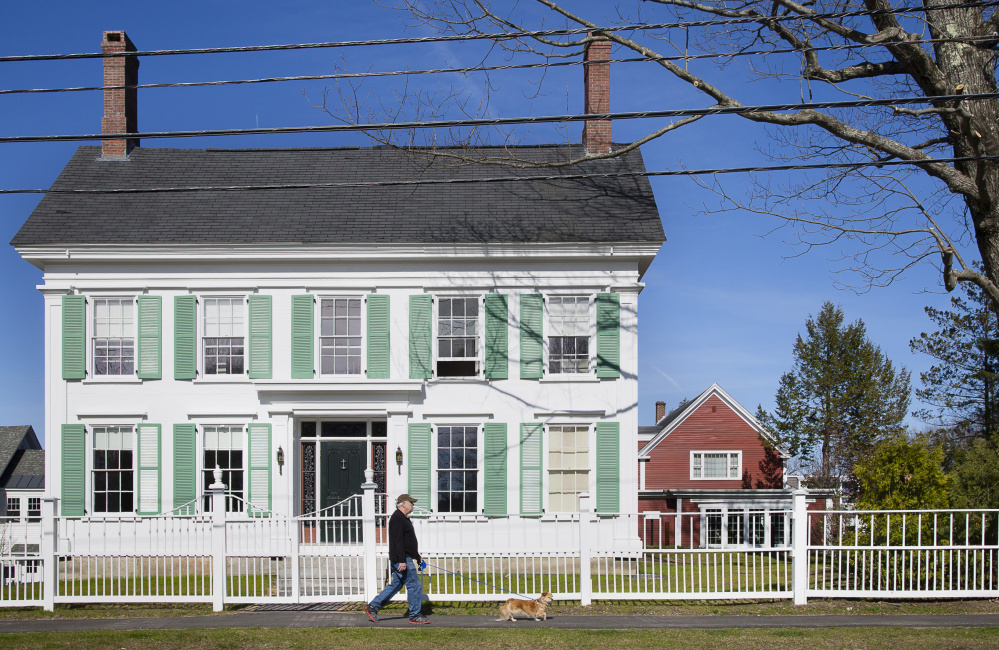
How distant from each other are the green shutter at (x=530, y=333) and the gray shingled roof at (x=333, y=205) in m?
1.18

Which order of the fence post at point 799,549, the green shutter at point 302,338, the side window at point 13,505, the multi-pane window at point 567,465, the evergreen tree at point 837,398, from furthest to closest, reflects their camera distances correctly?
the side window at point 13,505, the evergreen tree at point 837,398, the green shutter at point 302,338, the multi-pane window at point 567,465, the fence post at point 799,549

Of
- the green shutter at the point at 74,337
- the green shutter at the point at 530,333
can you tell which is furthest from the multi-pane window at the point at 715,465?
the green shutter at the point at 74,337

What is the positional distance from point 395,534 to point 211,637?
2431 millimetres

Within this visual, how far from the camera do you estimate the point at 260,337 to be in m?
17.1

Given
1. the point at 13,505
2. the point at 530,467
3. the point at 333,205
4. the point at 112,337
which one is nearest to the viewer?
the point at 530,467

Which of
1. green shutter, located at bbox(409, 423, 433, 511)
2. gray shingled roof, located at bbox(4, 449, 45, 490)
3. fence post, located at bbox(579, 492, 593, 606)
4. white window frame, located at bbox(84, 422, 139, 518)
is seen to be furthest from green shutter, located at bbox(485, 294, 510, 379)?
gray shingled roof, located at bbox(4, 449, 45, 490)

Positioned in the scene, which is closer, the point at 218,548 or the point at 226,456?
the point at 218,548

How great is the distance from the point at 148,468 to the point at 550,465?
7.53m

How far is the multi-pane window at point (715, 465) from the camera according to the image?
3647 centimetres

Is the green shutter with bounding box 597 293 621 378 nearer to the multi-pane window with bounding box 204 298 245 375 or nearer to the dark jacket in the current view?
the dark jacket

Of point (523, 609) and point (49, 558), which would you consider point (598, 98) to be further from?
point (49, 558)

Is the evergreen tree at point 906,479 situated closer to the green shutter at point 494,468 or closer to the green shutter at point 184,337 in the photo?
the green shutter at point 494,468

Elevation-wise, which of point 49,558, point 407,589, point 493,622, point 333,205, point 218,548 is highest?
point 333,205

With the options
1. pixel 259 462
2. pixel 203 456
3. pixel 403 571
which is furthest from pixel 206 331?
pixel 403 571
